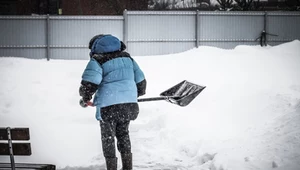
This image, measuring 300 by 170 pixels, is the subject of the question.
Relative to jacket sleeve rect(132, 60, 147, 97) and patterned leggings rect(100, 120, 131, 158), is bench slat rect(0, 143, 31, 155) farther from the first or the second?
jacket sleeve rect(132, 60, 147, 97)

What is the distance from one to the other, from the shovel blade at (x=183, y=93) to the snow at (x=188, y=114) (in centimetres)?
80


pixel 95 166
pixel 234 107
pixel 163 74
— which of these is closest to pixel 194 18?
pixel 163 74

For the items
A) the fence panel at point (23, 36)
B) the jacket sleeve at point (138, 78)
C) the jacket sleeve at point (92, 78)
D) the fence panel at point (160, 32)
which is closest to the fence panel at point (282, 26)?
the fence panel at point (160, 32)

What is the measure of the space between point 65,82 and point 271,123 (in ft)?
27.3

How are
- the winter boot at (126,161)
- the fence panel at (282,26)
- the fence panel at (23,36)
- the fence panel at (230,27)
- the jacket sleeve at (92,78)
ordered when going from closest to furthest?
the jacket sleeve at (92,78) < the winter boot at (126,161) < the fence panel at (23,36) < the fence panel at (230,27) < the fence panel at (282,26)

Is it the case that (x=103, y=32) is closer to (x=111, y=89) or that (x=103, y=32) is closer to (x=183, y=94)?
(x=183, y=94)

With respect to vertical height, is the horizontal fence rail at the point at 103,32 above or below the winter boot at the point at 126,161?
above

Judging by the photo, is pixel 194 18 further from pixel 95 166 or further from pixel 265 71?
pixel 95 166

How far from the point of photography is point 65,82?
1312 centimetres

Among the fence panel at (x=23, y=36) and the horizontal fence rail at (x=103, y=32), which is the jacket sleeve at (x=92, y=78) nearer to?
the horizontal fence rail at (x=103, y=32)

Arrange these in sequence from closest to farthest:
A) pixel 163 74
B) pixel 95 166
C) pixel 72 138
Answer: pixel 95 166 < pixel 72 138 < pixel 163 74

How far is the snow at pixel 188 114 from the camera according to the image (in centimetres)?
553

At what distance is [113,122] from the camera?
14.3ft

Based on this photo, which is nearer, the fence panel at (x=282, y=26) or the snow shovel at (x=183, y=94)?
the snow shovel at (x=183, y=94)
